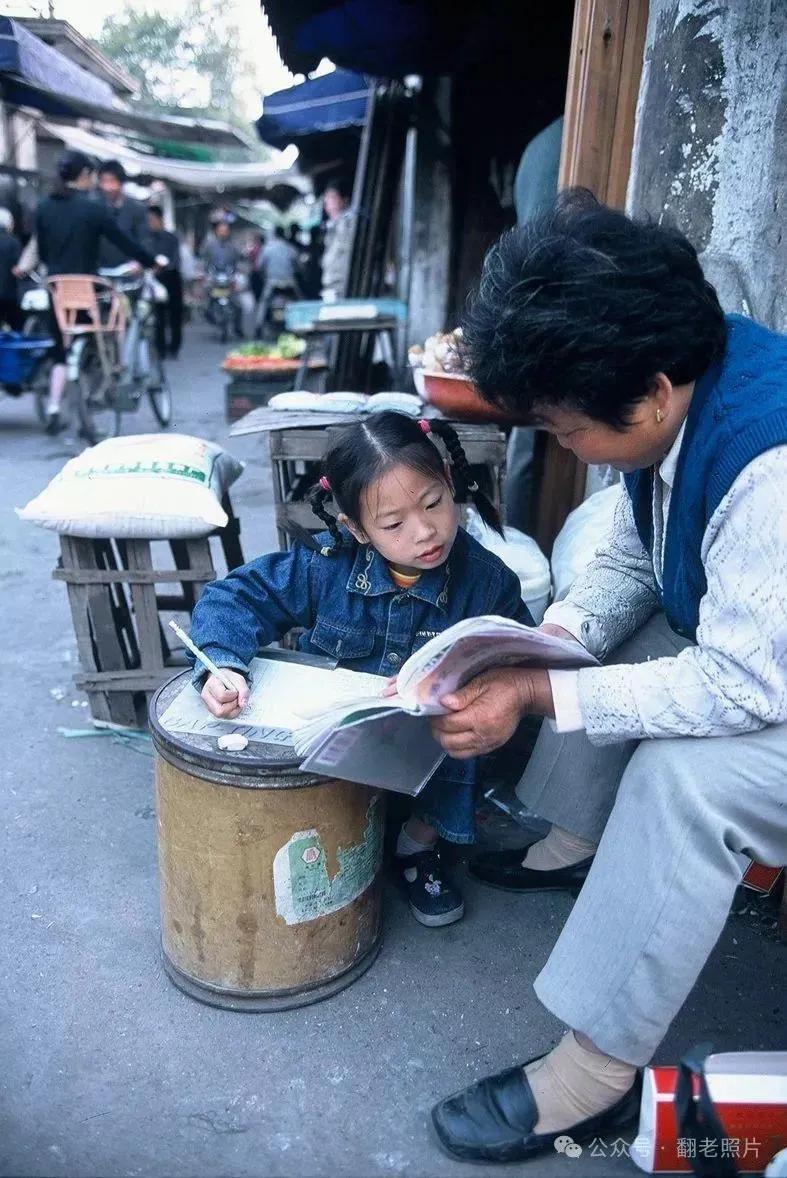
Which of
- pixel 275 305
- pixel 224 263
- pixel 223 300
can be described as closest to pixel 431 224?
pixel 275 305

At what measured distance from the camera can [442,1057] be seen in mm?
1822

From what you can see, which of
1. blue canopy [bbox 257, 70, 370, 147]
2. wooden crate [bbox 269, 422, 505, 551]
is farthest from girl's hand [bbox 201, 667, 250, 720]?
blue canopy [bbox 257, 70, 370, 147]

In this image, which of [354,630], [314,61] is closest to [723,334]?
[354,630]

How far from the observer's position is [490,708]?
1.54 metres

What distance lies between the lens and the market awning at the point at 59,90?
272 inches

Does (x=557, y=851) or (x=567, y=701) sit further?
(x=557, y=851)

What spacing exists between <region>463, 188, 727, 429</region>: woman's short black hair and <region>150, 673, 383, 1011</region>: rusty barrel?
0.82 m

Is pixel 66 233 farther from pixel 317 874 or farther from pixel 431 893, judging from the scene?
pixel 317 874

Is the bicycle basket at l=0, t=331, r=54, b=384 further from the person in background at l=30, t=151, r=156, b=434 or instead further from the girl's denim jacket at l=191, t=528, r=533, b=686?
the girl's denim jacket at l=191, t=528, r=533, b=686

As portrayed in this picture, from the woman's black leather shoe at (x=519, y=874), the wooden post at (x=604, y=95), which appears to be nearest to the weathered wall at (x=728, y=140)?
the wooden post at (x=604, y=95)

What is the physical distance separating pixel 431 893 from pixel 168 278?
9967 mm

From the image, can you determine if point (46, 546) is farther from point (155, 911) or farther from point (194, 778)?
point (194, 778)

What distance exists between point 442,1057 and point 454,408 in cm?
182

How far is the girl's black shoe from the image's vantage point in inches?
86.1
